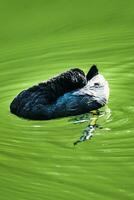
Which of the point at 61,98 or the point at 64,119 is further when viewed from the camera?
the point at 61,98

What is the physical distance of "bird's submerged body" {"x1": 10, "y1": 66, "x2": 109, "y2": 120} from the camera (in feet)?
17.5

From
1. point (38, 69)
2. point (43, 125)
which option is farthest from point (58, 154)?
point (38, 69)

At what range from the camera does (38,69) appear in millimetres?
7070

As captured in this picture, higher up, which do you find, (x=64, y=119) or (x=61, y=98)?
(x=61, y=98)

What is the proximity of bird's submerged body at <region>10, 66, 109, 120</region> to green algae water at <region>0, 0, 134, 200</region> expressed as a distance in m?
0.07

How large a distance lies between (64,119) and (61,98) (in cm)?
19

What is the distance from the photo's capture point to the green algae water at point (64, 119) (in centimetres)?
411

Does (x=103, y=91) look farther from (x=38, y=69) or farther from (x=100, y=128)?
(x=38, y=69)

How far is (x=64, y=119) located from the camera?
5285 mm

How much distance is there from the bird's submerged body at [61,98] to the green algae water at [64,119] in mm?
74

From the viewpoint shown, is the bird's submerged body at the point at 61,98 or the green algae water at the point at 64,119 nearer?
the green algae water at the point at 64,119

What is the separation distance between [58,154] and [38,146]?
23 centimetres

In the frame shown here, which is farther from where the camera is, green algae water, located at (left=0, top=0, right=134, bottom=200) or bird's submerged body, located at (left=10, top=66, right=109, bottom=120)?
bird's submerged body, located at (left=10, top=66, right=109, bottom=120)

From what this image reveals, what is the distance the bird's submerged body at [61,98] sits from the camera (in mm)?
5332
